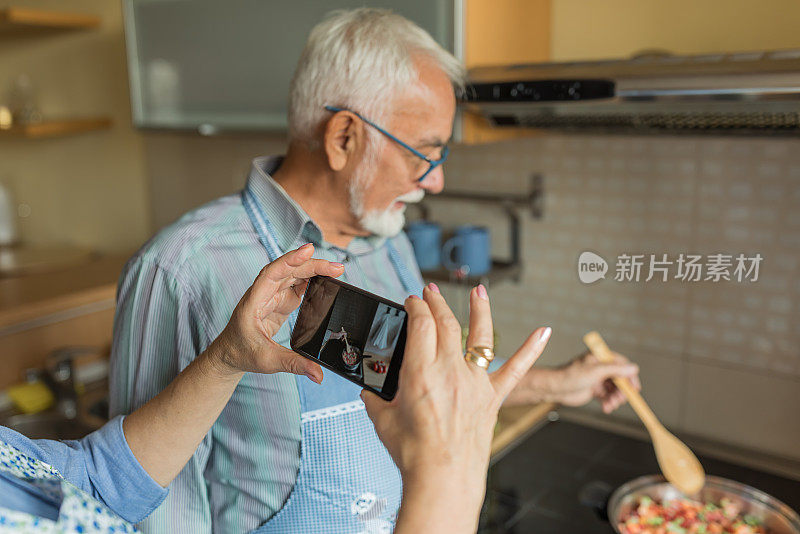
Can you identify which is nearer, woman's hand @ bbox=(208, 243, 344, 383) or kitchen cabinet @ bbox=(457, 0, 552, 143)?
woman's hand @ bbox=(208, 243, 344, 383)

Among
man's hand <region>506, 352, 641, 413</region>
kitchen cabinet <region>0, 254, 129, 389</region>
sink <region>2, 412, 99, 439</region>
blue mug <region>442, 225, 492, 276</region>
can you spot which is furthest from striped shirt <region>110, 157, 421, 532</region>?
kitchen cabinet <region>0, 254, 129, 389</region>

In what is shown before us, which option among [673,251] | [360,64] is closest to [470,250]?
[673,251]

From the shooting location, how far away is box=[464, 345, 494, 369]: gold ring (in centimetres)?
48

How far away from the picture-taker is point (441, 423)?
1.48 feet

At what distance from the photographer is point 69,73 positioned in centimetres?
247

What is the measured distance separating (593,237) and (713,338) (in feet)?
1.06

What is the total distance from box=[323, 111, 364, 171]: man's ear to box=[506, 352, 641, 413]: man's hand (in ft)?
1.42

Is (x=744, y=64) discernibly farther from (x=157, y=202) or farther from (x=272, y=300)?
(x=157, y=202)

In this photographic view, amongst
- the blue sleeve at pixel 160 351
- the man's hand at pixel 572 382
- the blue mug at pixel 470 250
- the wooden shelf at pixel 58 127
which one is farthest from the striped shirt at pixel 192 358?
the wooden shelf at pixel 58 127

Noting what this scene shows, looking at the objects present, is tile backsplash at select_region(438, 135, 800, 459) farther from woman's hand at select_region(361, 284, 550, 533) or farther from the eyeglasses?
woman's hand at select_region(361, 284, 550, 533)

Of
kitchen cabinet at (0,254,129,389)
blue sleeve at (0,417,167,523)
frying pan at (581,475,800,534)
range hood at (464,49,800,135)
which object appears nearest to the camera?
blue sleeve at (0,417,167,523)

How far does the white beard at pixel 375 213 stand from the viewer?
902 millimetres

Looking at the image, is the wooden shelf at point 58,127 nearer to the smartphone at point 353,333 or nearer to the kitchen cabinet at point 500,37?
the kitchen cabinet at point 500,37

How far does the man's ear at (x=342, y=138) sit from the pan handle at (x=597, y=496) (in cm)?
81
